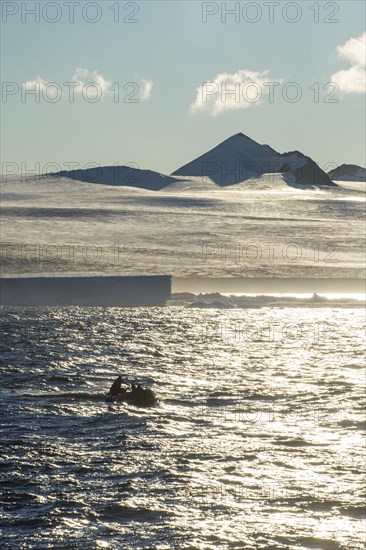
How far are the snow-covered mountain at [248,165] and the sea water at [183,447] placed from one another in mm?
74740

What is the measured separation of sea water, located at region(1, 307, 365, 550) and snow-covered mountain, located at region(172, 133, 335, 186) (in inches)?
2943

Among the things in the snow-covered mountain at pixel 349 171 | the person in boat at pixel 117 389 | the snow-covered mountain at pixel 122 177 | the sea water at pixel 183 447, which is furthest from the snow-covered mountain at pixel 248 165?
the person in boat at pixel 117 389

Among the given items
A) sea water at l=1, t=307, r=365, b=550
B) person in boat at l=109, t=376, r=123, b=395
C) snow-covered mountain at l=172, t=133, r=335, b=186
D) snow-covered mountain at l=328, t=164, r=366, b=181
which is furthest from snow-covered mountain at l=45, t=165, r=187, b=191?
snow-covered mountain at l=328, t=164, r=366, b=181

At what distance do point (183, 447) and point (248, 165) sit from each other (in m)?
97.9

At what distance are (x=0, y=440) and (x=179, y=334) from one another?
587 inches

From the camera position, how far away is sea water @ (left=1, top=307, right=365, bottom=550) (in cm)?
→ 1194

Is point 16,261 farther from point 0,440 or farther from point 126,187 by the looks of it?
point 126,187

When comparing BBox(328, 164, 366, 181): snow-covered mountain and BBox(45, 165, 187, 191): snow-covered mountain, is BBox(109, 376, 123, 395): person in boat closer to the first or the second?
BBox(45, 165, 187, 191): snow-covered mountain

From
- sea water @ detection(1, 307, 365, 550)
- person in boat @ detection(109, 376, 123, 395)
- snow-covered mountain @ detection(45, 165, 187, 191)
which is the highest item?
snow-covered mountain @ detection(45, 165, 187, 191)

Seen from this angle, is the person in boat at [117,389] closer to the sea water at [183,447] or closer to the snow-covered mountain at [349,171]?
the sea water at [183,447]

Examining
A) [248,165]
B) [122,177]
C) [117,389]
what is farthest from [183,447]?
[248,165]

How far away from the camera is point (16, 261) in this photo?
144 feet

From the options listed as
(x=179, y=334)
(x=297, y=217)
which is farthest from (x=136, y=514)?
(x=297, y=217)

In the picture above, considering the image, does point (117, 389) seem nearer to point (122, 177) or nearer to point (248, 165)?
point (122, 177)
